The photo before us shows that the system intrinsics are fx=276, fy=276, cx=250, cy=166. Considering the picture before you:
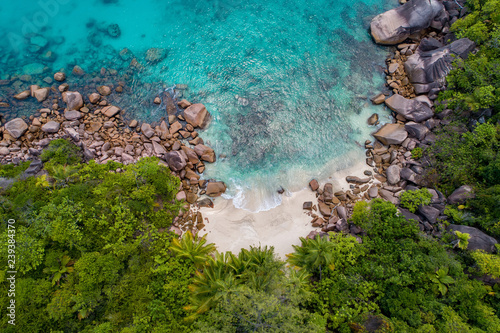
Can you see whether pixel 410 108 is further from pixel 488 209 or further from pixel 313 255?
pixel 313 255

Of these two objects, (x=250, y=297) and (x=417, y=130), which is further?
(x=417, y=130)

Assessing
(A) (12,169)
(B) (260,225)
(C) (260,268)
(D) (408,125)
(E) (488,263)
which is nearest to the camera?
(E) (488,263)

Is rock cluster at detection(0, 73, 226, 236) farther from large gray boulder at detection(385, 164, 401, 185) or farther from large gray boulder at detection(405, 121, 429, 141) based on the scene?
large gray boulder at detection(405, 121, 429, 141)

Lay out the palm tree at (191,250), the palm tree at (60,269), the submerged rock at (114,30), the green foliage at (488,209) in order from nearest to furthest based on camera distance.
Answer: the palm tree at (60,269) < the palm tree at (191,250) < the green foliage at (488,209) < the submerged rock at (114,30)

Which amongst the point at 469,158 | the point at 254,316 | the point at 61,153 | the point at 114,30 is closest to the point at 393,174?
the point at 469,158

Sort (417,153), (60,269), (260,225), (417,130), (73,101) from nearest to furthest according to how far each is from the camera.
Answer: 1. (60,269)
2. (260,225)
3. (417,153)
4. (417,130)
5. (73,101)

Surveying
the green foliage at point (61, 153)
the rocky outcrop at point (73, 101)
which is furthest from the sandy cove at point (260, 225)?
the rocky outcrop at point (73, 101)

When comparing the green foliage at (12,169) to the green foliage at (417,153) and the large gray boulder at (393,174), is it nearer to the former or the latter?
the large gray boulder at (393,174)
